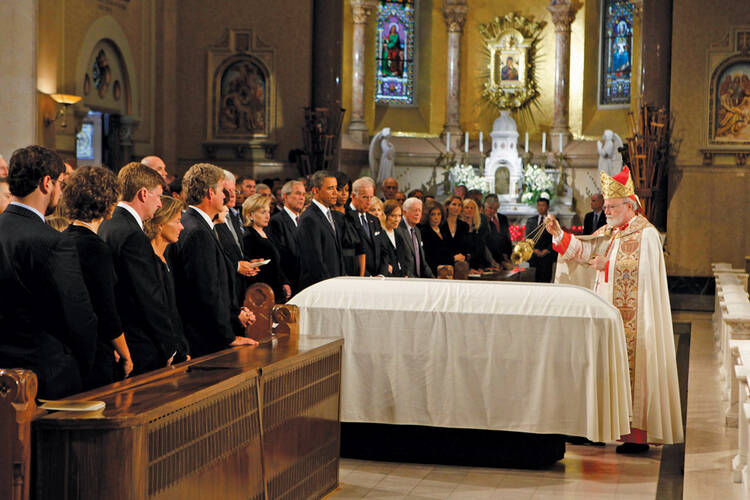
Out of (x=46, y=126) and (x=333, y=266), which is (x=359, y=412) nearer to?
(x=333, y=266)

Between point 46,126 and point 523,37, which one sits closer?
point 46,126

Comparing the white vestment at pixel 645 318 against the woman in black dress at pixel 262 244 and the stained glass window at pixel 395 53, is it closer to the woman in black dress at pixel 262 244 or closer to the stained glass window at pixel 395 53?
the woman in black dress at pixel 262 244

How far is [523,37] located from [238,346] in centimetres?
1724

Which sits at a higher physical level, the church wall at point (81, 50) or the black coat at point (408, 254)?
the church wall at point (81, 50)

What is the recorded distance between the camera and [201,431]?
3.73 meters

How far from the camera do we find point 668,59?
16.3 m

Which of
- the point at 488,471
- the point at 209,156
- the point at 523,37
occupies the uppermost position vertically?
the point at 523,37

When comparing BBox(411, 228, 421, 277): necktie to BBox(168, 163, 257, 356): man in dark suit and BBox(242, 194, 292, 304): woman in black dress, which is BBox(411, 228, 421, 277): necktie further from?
BBox(168, 163, 257, 356): man in dark suit

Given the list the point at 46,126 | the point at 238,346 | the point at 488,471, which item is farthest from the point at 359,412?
the point at 46,126

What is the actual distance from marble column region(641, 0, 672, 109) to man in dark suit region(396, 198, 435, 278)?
8.26 meters

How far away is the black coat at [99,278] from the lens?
3918mm

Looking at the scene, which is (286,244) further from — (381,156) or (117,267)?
(381,156)

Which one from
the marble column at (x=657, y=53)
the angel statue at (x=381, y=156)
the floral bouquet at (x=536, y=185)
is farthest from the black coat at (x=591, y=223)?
the angel statue at (x=381, y=156)

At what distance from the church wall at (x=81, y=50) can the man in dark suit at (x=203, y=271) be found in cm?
765
